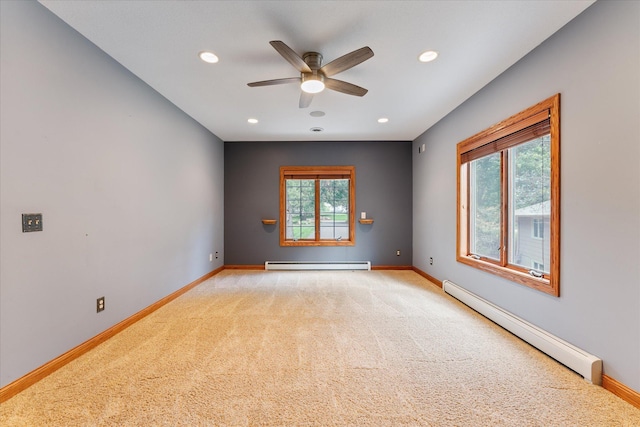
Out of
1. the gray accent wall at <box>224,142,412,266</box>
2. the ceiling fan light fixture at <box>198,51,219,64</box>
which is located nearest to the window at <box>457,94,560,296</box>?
the gray accent wall at <box>224,142,412,266</box>

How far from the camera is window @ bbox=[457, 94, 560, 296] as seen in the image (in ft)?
6.97

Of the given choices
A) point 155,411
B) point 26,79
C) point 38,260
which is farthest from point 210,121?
point 155,411

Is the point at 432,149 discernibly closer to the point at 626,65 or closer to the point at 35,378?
the point at 626,65

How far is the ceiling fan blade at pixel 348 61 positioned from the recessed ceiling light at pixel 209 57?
0.98 meters

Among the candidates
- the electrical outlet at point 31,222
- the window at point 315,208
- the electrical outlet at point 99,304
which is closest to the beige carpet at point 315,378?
the electrical outlet at point 99,304

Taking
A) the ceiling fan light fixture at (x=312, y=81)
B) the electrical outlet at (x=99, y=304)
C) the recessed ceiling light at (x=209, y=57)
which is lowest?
the electrical outlet at (x=99, y=304)

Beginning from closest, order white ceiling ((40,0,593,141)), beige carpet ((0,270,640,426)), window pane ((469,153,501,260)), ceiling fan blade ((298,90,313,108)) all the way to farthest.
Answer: beige carpet ((0,270,640,426)), white ceiling ((40,0,593,141)), ceiling fan blade ((298,90,313,108)), window pane ((469,153,501,260))

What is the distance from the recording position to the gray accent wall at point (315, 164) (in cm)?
525

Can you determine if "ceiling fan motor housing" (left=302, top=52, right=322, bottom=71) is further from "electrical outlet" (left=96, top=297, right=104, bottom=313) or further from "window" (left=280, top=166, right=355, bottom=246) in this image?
"window" (left=280, top=166, right=355, bottom=246)

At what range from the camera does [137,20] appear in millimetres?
1931

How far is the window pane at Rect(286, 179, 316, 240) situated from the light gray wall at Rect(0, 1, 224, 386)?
240 centimetres

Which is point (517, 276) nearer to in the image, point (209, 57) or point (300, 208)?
point (209, 57)

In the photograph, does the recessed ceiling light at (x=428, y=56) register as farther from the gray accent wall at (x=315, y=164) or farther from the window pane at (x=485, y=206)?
the gray accent wall at (x=315, y=164)

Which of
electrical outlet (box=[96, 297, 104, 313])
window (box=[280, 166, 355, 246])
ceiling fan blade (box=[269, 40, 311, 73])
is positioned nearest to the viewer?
ceiling fan blade (box=[269, 40, 311, 73])
